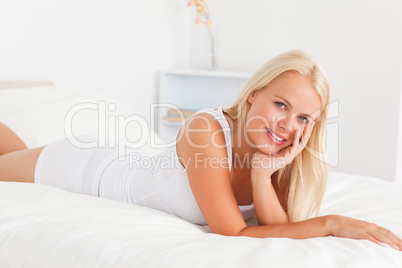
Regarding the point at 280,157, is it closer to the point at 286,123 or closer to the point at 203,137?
the point at 286,123

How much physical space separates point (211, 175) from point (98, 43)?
79.2 inches

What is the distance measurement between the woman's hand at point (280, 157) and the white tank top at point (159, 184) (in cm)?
8

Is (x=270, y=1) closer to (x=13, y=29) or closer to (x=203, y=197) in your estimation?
(x=13, y=29)

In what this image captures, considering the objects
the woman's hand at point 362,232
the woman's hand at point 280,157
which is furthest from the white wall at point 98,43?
the woman's hand at point 362,232

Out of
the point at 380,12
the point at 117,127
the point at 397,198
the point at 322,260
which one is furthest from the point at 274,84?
the point at 380,12

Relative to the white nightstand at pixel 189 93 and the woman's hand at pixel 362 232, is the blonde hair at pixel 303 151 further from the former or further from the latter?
the white nightstand at pixel 189 93

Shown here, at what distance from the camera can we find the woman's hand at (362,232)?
1.28 m

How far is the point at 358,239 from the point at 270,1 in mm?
2720

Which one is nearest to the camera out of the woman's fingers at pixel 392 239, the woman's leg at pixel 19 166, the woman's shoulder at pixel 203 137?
the woman's fingers at pixel 392 239

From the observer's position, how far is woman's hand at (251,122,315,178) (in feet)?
4.73

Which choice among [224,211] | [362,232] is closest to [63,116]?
[224,211]

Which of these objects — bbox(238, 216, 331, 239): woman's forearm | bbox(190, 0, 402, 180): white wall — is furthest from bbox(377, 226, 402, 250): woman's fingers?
bbox(190, 0, 402, 180): white wall

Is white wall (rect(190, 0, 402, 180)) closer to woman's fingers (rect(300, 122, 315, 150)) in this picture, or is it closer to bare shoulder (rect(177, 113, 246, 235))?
woman's fingers (rect(300, 122, 315, 150))

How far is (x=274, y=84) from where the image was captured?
1.47 meters
